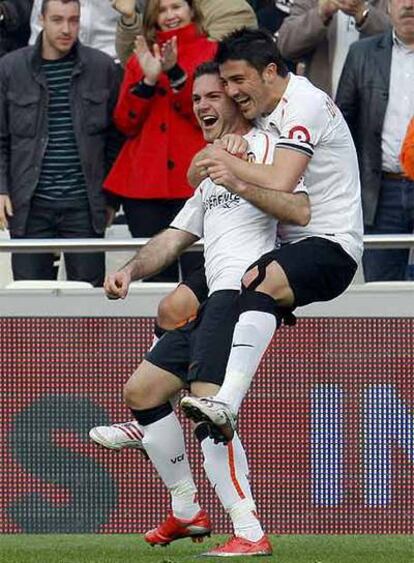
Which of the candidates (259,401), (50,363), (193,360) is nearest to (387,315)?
(259,401)

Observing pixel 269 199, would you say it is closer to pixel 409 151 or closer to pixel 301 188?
pixel 301 188

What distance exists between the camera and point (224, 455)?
7.72 metres

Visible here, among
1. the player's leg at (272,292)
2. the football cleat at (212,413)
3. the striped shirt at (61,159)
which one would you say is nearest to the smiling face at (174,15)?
the striped shirt at (61,159)

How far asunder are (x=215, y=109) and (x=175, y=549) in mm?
2247

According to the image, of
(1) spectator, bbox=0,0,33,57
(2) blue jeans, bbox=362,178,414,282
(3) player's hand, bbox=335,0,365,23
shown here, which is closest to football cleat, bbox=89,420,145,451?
(2) blue jeans, bbox=362,178,414,282

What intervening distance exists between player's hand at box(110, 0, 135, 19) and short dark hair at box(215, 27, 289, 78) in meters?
3.36

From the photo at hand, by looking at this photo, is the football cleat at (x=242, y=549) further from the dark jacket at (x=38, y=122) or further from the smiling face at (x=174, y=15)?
the smiling face at (x=174, y=15)

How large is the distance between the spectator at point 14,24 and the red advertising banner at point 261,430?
2818 millimetres

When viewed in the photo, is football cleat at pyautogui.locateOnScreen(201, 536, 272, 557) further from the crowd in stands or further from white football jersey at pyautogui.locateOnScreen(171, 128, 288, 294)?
the crowd in stands

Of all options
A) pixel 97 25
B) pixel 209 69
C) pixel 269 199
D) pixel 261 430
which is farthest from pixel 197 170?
pixel 97 25

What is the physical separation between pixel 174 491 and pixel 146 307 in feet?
7.22

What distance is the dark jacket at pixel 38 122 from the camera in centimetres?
1093

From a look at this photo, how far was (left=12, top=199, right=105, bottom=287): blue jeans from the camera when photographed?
1093 centimetres

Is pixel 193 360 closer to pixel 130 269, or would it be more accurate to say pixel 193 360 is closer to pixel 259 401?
pixel 130 269
